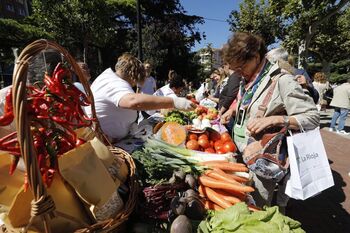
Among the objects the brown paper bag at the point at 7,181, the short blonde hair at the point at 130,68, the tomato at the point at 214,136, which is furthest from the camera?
the tomato at the point at 214,136

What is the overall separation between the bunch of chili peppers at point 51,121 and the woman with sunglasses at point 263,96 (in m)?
1.35

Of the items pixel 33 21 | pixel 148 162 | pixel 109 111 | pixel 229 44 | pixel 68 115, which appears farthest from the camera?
pixel 33 21

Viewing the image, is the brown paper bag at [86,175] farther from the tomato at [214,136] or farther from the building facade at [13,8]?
the building facade at [13,8]

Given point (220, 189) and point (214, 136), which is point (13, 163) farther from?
point (214, 136)

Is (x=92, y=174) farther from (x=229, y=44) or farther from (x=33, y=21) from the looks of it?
(x=33, y=21)

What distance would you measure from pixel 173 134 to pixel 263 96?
103 centimetres

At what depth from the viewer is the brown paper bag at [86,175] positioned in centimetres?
115

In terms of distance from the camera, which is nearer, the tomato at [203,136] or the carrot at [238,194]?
the carrot at [238,194]

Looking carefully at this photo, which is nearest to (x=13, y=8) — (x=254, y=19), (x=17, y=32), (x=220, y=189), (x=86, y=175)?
(x=17, y=32)

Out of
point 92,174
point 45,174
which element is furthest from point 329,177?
point 45,174

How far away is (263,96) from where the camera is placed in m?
2.33

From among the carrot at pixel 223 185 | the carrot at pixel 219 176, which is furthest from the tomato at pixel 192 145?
the carrot at pixel 223 185

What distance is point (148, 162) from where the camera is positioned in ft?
6.47

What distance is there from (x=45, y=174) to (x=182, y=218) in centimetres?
69
